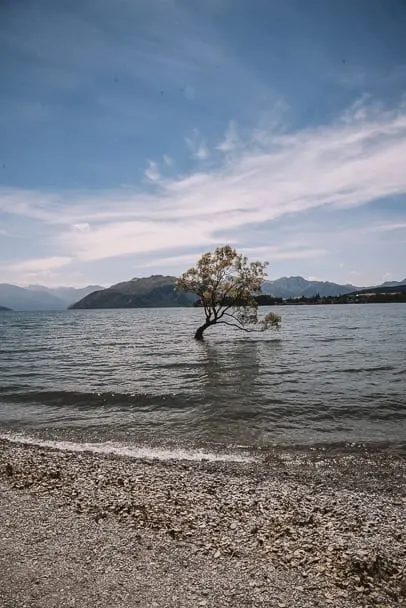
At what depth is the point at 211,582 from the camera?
633 centimetres

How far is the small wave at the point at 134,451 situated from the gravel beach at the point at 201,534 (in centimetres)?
69

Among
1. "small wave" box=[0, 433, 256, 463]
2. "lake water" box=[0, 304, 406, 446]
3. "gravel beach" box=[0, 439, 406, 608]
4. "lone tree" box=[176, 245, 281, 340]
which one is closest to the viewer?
"gravel beach" box=[0, 439, 406, 608]

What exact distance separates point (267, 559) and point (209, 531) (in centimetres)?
152

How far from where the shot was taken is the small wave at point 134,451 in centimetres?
1325

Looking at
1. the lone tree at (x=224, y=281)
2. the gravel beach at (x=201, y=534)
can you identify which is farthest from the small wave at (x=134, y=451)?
the lone tree at (x=224, y=281)

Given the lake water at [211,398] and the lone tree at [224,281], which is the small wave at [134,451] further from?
the lone tree at [224,281]

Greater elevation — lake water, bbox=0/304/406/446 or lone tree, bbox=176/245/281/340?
lone tree, bbox=176/245/281/340

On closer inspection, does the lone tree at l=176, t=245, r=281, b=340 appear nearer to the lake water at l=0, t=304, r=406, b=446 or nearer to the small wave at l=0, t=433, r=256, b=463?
the lake water at l=0, t=304, r=406, b=446

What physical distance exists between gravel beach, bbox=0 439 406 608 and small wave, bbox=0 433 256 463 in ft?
2.26

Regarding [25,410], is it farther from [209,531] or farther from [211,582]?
[211,582]

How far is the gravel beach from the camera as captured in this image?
240 inches

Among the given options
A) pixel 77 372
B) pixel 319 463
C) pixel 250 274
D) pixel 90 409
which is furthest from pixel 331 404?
pixel 250 274

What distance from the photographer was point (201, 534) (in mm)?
7895

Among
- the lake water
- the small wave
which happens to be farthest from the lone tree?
the small wave
